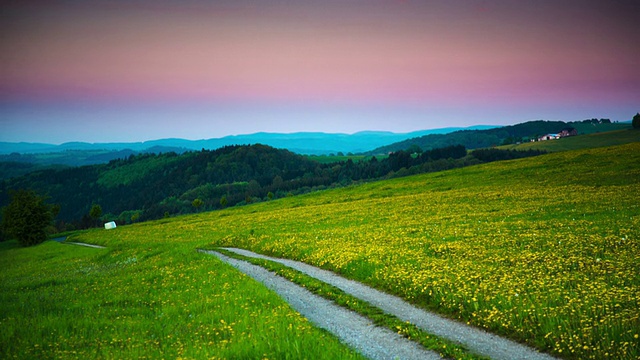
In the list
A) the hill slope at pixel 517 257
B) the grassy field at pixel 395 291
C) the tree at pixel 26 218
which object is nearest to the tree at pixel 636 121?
the hill slope at pixel 517 257

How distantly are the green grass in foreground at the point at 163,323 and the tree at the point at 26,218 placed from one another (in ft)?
275

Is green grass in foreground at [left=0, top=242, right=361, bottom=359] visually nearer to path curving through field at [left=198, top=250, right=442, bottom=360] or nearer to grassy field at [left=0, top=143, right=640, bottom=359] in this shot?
grassy field at [left=0, top=143, right=640, bottom=359]

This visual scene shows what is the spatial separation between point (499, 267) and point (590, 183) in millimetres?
43166

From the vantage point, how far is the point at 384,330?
A: 13117 millimetres

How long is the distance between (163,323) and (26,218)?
96647 millimetres

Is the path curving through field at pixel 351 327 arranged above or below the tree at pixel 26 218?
above

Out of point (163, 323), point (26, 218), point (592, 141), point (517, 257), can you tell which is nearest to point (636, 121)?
point (592, 141)

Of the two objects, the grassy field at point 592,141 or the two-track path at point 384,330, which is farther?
the grassy field at point 592,141

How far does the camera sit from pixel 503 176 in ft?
235

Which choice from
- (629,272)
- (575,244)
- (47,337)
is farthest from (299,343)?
(575,244)

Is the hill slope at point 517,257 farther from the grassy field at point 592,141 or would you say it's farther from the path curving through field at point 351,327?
the grassy field at point 592,141

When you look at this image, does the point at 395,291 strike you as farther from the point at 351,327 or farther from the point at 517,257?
the point at 517,257

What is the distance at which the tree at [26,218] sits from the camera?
87.8 metres

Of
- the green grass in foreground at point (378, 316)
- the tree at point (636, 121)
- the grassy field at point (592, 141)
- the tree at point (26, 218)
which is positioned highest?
the tree at point (636, 121)
